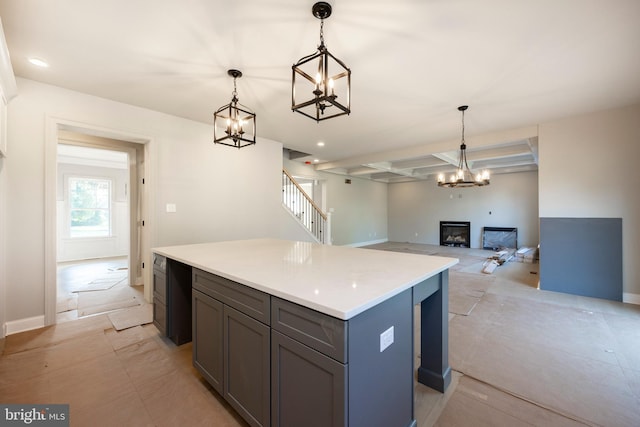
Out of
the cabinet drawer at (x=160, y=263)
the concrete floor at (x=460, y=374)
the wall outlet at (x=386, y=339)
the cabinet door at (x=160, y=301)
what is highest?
the cabinet drawer at (x=160, y=263)

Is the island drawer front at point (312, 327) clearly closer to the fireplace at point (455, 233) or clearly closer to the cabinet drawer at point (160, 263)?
the cabinet drawer at point (160, 263)

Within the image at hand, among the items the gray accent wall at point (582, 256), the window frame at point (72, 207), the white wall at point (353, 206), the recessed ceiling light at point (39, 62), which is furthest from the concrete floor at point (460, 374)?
the white wall at point (353, 206)

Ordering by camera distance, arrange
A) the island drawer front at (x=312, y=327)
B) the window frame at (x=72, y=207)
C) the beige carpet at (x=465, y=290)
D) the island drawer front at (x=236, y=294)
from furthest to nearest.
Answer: the window frame at (x=72, y=207)
the beige carpet at (x=465, y=290)
the island drawer front at (x=236, y=294)
the island drawer front at (x=312, y=327)

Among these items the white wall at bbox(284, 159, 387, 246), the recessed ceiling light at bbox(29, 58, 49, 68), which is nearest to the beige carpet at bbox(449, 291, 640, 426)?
the recessed ceiling light at bbox(29, 58, 49, 68)

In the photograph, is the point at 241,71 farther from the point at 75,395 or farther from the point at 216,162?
the point at 75,395

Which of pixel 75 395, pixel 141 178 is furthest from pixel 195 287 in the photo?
pixel 141 178

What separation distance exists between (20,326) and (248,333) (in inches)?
122

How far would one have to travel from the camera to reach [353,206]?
30.0 ft

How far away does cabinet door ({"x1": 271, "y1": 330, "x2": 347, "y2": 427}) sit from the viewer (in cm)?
104

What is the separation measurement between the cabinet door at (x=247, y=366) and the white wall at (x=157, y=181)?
9.02 feet

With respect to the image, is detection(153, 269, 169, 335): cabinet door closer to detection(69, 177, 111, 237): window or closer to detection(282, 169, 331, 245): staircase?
detection(282, 169, 331, 245): staircase

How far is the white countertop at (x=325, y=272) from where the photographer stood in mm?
1113

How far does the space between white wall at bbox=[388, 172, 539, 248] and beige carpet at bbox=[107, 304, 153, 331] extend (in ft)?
29.9

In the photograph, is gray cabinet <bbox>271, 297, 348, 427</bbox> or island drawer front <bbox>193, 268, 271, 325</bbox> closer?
gray cabinet <bbox>271, 297, 348, 427</bbox>
